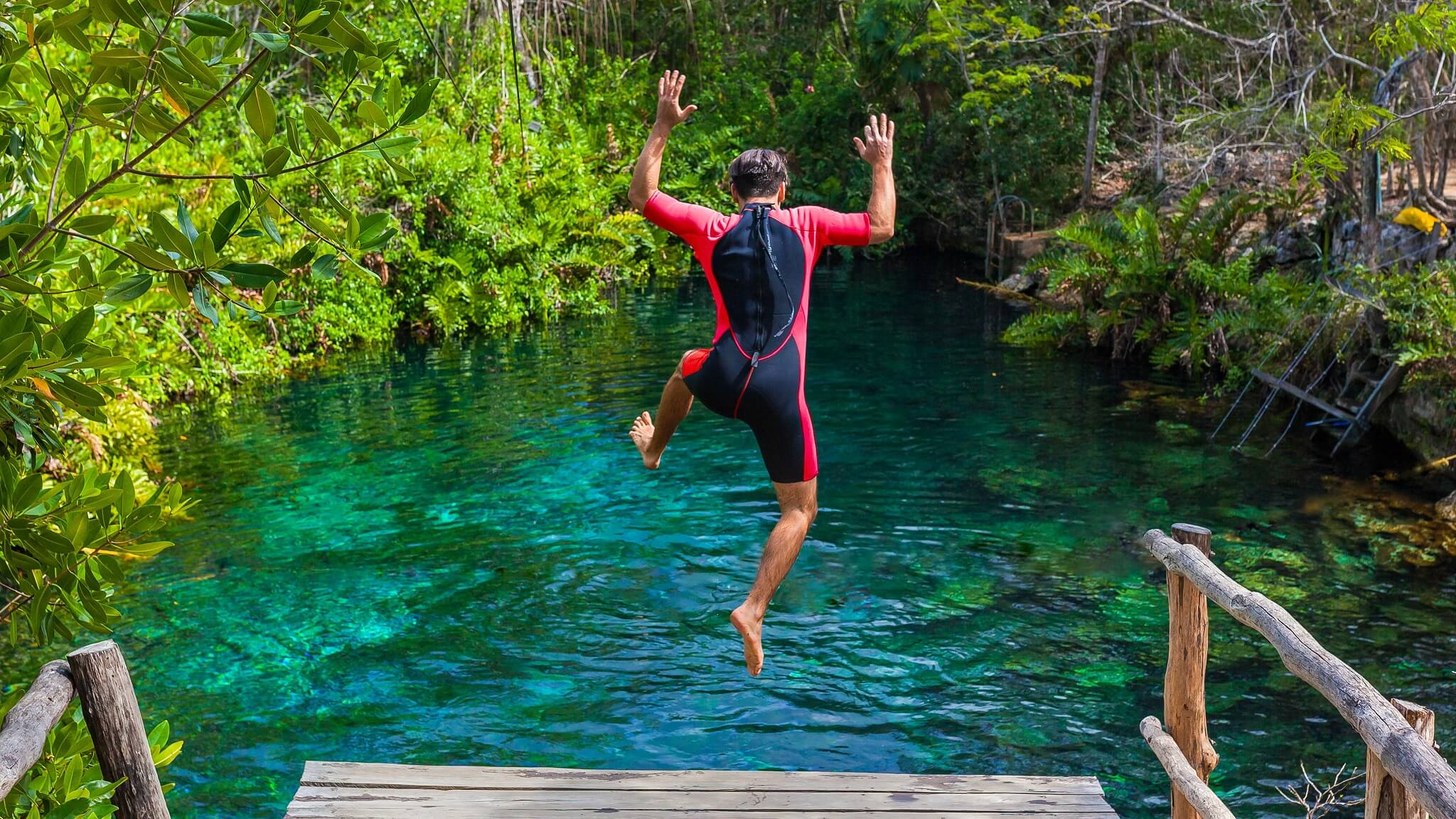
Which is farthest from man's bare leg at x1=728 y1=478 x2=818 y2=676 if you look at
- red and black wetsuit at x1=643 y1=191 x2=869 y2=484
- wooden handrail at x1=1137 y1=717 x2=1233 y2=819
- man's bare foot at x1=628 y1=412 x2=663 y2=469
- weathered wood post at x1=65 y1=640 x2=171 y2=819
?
weathered wood post at x1=65 y1=640 x2=171 y2=819

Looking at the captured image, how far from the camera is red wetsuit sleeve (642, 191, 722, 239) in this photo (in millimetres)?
5020

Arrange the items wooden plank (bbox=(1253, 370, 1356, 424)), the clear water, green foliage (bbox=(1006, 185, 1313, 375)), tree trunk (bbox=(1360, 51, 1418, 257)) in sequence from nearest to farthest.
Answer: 1. the clear water
2. tree trunk (bbox=(1360, 51, 1418, 257))
3. wooden plank (bbox=(1253, 370, 1356, 424))
4. green foliage (bbox=(1006, 185, 1313, 375))

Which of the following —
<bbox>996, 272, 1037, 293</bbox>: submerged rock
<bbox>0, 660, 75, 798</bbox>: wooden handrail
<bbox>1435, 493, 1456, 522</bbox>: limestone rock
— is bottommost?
<bbox>1435, 493, 1456, 522</bbox>: limestone rock

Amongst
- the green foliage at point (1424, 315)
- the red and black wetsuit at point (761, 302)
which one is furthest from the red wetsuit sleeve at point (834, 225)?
the green foliage at point (1424, 315)

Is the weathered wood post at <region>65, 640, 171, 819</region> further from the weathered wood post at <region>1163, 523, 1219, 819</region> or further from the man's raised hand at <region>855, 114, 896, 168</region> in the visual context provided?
the weathered wood post at <region>1163, 523, 1219, 819</region>

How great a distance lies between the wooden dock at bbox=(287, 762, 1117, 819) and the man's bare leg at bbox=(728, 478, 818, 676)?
530 mm

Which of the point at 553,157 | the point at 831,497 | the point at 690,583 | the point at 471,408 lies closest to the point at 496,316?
the point at 553,157

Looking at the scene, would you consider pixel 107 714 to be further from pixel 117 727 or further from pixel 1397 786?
pixel 1397 786

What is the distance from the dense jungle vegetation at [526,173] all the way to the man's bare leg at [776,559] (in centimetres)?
195

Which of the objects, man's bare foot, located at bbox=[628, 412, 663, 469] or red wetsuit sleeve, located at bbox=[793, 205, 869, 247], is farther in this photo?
man's bare foot, located at bbox=[628, 412, 663, 469]

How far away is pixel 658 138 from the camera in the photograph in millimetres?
4910

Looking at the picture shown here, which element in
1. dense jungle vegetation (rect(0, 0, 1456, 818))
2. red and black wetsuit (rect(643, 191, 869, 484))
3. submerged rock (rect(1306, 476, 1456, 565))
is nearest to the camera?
dense jungle vegetation (rect(0, 0, 1456, 818))

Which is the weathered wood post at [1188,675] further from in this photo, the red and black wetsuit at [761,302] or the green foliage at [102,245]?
the green foliage at [102,245]

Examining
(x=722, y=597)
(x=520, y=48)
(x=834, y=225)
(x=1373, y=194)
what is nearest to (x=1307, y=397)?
(x=1373, y=194)
